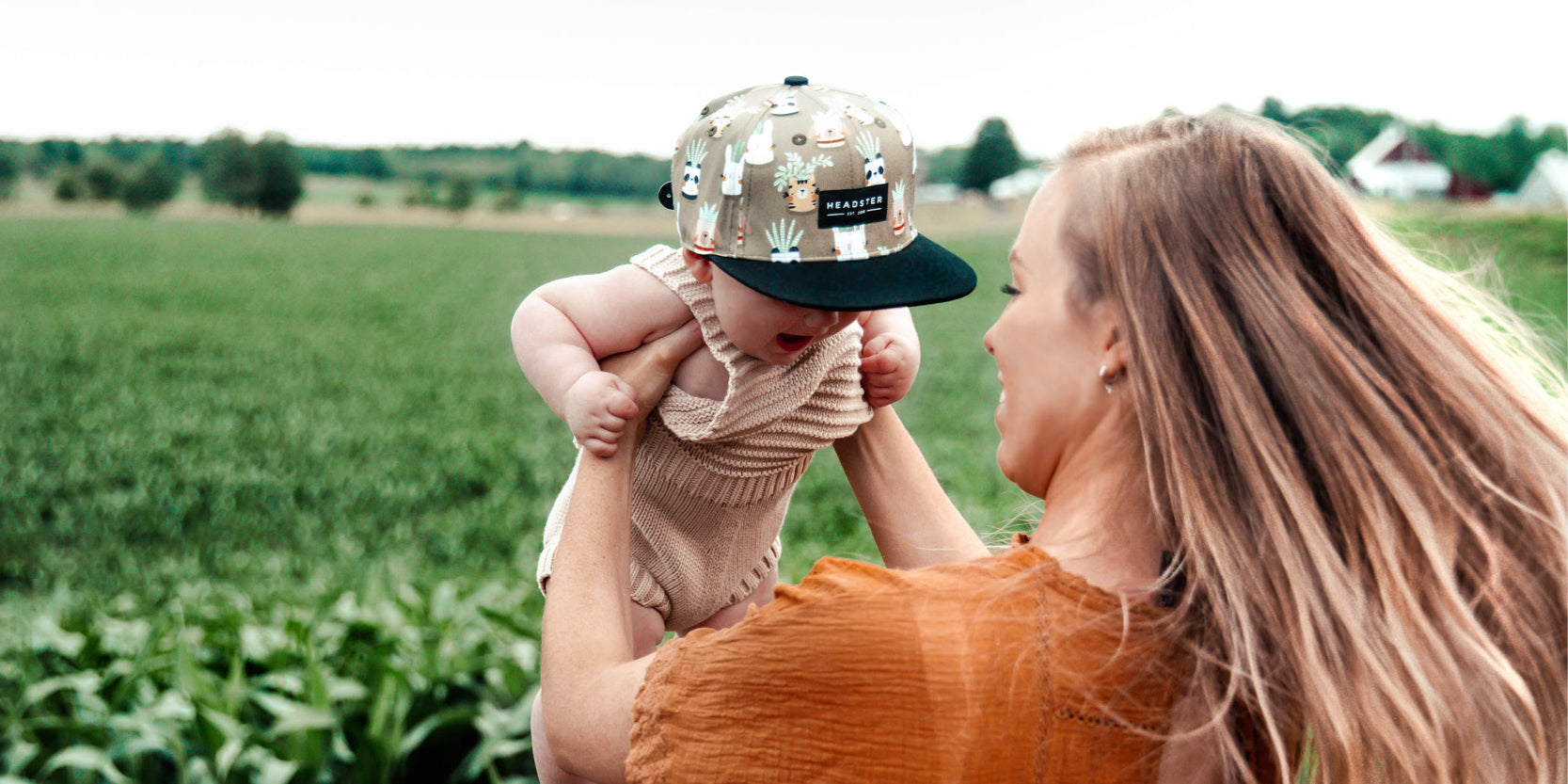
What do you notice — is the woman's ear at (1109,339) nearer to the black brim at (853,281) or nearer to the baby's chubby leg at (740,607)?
the black brim at (853,281)

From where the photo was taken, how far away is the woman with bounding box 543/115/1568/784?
128cm

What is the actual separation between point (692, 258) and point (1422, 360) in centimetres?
100

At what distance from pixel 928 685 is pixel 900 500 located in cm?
73

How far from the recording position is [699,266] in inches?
67.8

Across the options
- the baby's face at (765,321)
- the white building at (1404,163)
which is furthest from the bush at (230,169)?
the baby's face at (765,321)

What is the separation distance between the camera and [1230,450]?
4.31ft

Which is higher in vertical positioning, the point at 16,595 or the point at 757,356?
the point at 757,356

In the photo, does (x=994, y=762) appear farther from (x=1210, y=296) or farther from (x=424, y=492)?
(x=424, y=492)

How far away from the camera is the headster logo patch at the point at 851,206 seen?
1.60 metres

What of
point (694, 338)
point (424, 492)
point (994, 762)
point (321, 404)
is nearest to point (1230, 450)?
point (994, 762)

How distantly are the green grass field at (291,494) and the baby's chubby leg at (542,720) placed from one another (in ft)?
2.35

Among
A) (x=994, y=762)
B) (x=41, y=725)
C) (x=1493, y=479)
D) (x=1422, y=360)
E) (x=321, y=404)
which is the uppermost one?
(x=1422, y=360)

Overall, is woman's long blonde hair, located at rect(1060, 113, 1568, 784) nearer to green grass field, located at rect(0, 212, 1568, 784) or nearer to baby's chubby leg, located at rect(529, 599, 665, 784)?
green grass field, located at rect(0, 212, 1568, 784)

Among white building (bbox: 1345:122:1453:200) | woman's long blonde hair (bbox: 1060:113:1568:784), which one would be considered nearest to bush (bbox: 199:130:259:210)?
white building (bbox: 1345:122:1453:200)
